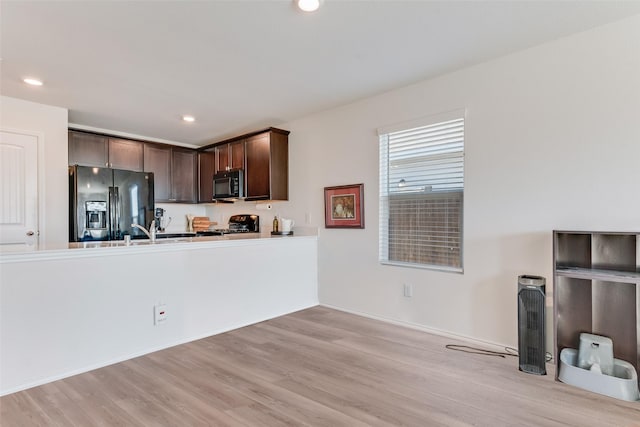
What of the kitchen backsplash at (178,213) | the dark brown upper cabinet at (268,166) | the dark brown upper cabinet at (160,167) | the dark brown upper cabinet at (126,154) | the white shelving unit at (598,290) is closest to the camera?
the white shelving unit at (598,290)

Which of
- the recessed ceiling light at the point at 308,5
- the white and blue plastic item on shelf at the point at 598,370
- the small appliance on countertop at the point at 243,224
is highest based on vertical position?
the recessed ceiling light at the point at 308,5

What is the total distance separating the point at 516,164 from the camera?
2.70m

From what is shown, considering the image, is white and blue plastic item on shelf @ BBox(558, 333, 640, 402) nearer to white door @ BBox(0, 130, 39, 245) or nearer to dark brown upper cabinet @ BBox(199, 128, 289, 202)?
dark brown upper cabinet @ BBox(199, 128, 289, 202)

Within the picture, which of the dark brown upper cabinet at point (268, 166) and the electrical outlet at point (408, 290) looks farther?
the dark brown upper cabinet at point (268, 166)

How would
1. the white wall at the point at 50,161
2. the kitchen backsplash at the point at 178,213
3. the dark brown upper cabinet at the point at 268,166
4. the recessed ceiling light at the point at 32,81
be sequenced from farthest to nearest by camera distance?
the kitchen backsplash at the point at 178,213
the dark brown upper cabinet at the point at 268,166
the white wall at the point at 50,161
the recessed ceiling light at the point at 32,81

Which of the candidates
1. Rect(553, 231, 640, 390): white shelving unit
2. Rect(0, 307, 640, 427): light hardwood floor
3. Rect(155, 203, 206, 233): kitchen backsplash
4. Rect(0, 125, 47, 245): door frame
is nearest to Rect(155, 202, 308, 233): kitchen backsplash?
Rect(155, 203, 206, 233): kitchen backsplash

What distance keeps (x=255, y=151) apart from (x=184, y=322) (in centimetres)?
250

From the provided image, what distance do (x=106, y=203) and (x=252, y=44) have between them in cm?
288

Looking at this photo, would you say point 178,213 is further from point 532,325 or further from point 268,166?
point 532,325

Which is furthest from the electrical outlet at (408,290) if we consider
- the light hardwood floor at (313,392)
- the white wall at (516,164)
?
the light hardwood floor at (313,392)

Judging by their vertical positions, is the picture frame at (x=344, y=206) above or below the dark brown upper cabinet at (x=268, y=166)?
below

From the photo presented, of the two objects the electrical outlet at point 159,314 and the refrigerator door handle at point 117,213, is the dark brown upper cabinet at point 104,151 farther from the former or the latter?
the electrical outlet at point 159,314

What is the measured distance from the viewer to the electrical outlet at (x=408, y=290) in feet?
11.1

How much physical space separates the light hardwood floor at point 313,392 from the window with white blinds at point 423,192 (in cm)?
90
